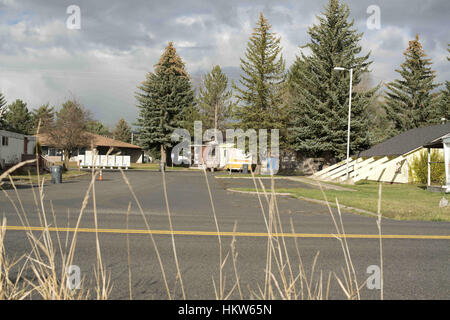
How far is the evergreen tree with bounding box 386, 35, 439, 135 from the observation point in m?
45.7

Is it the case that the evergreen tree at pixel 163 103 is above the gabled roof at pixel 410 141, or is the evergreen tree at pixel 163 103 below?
above

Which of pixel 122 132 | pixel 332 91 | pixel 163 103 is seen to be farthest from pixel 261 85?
pixel 122 132

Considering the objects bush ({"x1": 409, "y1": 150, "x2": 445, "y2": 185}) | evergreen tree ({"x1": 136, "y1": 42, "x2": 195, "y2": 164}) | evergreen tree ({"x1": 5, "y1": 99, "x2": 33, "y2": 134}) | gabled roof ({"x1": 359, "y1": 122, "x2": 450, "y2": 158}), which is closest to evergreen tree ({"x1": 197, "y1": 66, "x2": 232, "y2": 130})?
evergreen tree ({"x1": 136, "y1": 42, "x2": 195, "y2": 164})

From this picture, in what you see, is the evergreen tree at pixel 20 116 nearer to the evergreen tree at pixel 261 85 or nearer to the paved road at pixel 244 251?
the evergreen tree at pixel 261 85

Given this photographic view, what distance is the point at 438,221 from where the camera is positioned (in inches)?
400

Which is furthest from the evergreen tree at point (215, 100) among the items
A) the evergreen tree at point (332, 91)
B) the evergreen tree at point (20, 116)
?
the evergreen tree at point (20, 116)

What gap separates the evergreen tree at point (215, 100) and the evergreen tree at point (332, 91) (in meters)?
13.1

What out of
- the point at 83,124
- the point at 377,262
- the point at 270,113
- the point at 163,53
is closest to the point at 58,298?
the point at 377,262

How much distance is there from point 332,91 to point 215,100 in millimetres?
16653

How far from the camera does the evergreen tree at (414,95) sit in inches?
1799

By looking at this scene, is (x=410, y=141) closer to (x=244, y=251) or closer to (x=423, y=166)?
(x=423, y=166)

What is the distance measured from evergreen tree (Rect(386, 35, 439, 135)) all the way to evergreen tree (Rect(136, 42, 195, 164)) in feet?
87.3

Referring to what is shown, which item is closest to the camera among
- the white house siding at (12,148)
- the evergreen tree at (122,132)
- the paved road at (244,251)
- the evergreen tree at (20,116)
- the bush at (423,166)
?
the paved road at (244,251)
